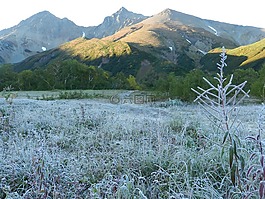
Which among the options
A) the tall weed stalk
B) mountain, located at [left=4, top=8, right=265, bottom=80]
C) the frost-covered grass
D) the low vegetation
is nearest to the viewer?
the tall weed stalk

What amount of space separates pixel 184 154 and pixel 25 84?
1337 inches

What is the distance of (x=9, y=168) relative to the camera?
3031 mm

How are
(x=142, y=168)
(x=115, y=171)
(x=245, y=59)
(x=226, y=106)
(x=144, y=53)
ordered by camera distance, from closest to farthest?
(x=226, y=106)
(x=115, y=171)
(x=142, y=168)
(x=245, y=59)
(x=144, y=53)

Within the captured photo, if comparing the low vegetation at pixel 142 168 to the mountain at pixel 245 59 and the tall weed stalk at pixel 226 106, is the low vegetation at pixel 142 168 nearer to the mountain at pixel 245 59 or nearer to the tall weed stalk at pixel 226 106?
the tall weed stalk at pixel 226 106

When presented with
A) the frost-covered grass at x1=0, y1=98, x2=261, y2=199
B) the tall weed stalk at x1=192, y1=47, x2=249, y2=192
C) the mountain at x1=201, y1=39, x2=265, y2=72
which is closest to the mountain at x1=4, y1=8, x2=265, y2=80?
the mountain at x1=201, y1=39, x2=265, y2=72

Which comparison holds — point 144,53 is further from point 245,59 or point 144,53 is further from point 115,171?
point 115,171

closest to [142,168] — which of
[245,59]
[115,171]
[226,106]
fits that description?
[115,171]

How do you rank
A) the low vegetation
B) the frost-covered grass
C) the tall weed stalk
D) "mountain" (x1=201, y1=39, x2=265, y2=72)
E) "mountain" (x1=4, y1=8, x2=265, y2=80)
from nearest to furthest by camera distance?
1. the tall weed stalk
2. the low vegetation
3. the frost-covered grass
4. "mountain" (x1=201, y1=39, x2=265, y2=72)
5. "mountain" (x1=4, y1=8, x2=265, y2=80)

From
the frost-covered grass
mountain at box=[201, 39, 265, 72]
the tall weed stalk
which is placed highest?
mountain at box=[201, 39, 265, 72]

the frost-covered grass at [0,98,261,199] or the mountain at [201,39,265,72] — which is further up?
the mountain at [201,39,265,72]

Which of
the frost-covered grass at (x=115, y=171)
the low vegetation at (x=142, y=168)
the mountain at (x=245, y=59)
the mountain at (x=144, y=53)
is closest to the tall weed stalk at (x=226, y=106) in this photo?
the low vegetation at (x=142, y=168)

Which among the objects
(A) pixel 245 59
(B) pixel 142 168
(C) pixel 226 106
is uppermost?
(A) pixel 245 59

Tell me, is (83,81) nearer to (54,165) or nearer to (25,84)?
(25,84)

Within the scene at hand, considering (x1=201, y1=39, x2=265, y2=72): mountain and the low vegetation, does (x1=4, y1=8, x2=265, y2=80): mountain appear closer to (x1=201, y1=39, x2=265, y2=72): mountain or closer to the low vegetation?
(x1=201, y1=39, x2=265, y2=72): mountain
